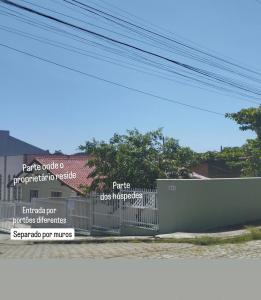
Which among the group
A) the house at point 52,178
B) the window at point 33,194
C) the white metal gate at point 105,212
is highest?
the house at point 52,178

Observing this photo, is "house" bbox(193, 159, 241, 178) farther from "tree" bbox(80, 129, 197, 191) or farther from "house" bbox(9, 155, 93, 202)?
"tree" bbox(80, 129, 197, 191)

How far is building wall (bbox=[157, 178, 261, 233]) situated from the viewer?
16.4 meters

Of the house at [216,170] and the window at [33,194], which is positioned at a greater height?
the house at [216,170]

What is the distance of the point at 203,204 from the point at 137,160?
4246 mm

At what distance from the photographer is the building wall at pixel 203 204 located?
1636cm

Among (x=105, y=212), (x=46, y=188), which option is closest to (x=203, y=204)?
(x=105, y=212)

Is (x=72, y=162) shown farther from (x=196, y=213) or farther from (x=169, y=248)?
(x=169, y=248)

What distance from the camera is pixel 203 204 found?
55.3 feet

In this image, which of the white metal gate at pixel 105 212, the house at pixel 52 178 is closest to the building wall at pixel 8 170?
the house at pixel 52 178

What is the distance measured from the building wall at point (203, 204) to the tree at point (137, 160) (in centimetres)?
335

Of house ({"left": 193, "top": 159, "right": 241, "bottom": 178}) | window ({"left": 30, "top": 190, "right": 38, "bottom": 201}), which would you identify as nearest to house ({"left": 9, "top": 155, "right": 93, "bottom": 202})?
window ({"left": 30, "top": 190, "right": 38, "bottom": 201})

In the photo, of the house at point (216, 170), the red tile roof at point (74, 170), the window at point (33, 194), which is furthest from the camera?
the house at point (216, 170)

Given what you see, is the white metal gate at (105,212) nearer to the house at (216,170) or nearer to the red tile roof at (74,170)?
the red tile roof at (74,170)

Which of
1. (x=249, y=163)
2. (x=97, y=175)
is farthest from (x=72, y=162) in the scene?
(x=249, y=163)
